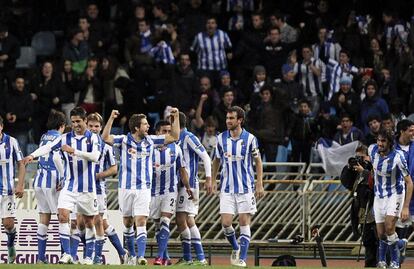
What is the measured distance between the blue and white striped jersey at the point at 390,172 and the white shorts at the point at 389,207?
6cm

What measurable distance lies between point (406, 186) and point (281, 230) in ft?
21.0

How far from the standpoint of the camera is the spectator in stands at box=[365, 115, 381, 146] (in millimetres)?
29141

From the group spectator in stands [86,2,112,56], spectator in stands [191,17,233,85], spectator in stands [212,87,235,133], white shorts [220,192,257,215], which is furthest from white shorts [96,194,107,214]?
spectator in stands [86,2,112,56]

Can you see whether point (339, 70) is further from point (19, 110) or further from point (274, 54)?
point (19, 110)

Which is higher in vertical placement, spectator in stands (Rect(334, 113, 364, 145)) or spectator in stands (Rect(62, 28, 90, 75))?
spectator in stands (Rect(62, 28, 90, 75))

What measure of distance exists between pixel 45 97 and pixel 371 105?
255 inches

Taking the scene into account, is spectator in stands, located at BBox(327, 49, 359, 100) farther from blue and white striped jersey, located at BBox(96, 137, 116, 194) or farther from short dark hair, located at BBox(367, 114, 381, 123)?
blue and white striped jersey, located at BBox(96, 137, 116, 194)

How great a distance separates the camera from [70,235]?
78.7 feet

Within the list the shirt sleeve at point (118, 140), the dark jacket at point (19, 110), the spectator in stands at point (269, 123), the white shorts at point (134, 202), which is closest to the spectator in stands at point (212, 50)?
the spectator in stands at point (269, 123)

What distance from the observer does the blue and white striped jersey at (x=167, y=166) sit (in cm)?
2456

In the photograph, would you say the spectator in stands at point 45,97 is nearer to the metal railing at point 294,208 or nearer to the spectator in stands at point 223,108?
the metal railing at point 294,208

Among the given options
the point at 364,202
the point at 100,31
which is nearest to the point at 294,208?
the point at 364,202

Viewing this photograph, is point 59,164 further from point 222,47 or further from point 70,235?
point 222,47

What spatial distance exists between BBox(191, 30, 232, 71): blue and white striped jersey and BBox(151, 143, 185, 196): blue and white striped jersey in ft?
26.3
